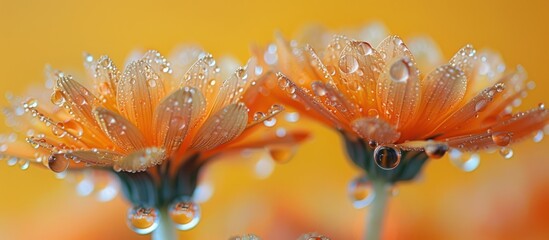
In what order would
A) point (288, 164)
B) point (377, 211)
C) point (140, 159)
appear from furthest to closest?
point (288, 164) < point (377, 211) < point (140, 159)

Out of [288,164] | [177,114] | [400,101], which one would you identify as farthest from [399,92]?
[288,164]

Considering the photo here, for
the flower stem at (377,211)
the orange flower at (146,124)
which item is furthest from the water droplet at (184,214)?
the flower stem at (377,211)

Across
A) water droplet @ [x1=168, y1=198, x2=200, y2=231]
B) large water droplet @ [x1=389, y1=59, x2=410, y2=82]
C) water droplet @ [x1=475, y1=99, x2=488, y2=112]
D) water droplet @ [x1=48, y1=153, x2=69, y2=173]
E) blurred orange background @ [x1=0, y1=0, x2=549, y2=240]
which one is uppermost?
blurred orange background @ [x1=0, y1=0, x2=549, y2=240]

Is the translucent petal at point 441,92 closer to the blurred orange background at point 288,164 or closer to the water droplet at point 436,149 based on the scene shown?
the water droplet at point 436,149

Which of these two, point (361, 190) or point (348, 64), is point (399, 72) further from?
point (361, 190)

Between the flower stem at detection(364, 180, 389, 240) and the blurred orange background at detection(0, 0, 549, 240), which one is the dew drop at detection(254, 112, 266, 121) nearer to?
the flower stem at detection(364, 180, 389, 240)

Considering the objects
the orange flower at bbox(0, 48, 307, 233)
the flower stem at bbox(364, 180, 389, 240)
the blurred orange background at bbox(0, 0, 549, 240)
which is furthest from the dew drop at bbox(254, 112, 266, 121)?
the blurred orange background at bbox(0, 0, 549, 240)

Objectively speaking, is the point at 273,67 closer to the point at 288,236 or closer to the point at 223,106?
the point at 223,106
